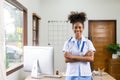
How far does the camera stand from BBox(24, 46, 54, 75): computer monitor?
114 inches

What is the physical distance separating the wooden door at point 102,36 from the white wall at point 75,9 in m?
0.14

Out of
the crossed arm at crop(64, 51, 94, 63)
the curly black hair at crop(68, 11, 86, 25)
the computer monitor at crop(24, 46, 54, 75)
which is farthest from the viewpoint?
the computer monitor at crop(24, 46, 54, 75)

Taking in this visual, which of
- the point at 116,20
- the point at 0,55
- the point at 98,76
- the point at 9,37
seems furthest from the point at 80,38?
the point at 116,20

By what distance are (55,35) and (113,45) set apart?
177 centimetres

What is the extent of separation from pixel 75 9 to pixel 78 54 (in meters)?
4.49

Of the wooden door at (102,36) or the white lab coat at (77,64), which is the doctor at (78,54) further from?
the wooden door at (102,36)

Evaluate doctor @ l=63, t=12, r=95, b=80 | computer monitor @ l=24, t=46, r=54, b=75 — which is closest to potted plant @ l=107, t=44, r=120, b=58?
computer monitor @ l=24, t=46, r=54, b=75

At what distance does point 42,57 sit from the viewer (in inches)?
115

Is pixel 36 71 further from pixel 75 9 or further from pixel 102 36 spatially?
pixel 102 36

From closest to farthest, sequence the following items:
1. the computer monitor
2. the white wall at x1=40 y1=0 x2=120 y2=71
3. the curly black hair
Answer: the curly black hair < the computer monitor < the white wall at x1=40 y1=0 x2=120 y2=71

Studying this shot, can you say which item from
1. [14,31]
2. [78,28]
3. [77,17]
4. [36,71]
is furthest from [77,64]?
[14,31]

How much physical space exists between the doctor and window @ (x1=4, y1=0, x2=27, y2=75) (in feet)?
3.76

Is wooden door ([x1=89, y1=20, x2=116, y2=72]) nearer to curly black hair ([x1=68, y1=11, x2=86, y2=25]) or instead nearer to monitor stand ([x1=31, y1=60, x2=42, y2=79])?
monitor stand ([x1=31, y1=60, x2=42, y2=79])

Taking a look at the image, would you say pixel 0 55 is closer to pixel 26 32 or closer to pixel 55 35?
pixel 26 32
